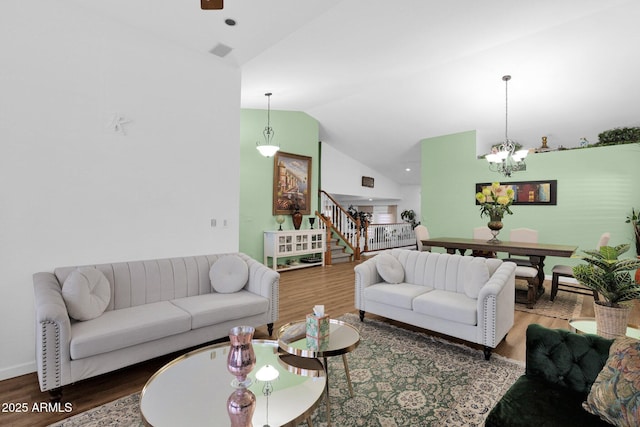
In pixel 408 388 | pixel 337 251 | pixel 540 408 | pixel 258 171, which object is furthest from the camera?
pixel 337 251

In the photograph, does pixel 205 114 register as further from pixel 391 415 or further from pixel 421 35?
pixel 391 415

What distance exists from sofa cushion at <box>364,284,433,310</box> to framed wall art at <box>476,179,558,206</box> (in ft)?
13.3

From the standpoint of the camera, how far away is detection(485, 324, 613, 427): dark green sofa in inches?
51.6

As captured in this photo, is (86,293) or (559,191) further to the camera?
(559,191)

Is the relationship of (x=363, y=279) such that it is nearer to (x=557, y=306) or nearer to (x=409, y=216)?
(x=557, y=306)

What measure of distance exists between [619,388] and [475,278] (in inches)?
71.0

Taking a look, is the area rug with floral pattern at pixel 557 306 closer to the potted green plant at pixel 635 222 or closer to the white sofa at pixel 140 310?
the potted green plant at pixel 635 222

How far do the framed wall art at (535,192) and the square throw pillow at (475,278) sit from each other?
12.9ft

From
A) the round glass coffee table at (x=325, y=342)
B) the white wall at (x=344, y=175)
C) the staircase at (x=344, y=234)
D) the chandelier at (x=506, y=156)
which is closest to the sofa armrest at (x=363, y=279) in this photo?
the round glass coffee table at (x=325, y=342)

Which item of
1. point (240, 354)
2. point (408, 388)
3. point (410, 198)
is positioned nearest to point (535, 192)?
point (408, 388)

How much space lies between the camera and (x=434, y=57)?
15.2ft

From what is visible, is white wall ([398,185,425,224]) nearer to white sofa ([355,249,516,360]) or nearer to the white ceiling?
the white ceiling

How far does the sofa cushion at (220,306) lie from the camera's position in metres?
2.72

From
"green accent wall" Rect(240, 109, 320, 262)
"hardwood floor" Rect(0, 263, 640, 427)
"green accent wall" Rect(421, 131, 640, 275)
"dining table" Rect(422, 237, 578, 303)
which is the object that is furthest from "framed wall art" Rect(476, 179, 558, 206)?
"green accent wall" Rect(240, 109, 320, 262)
